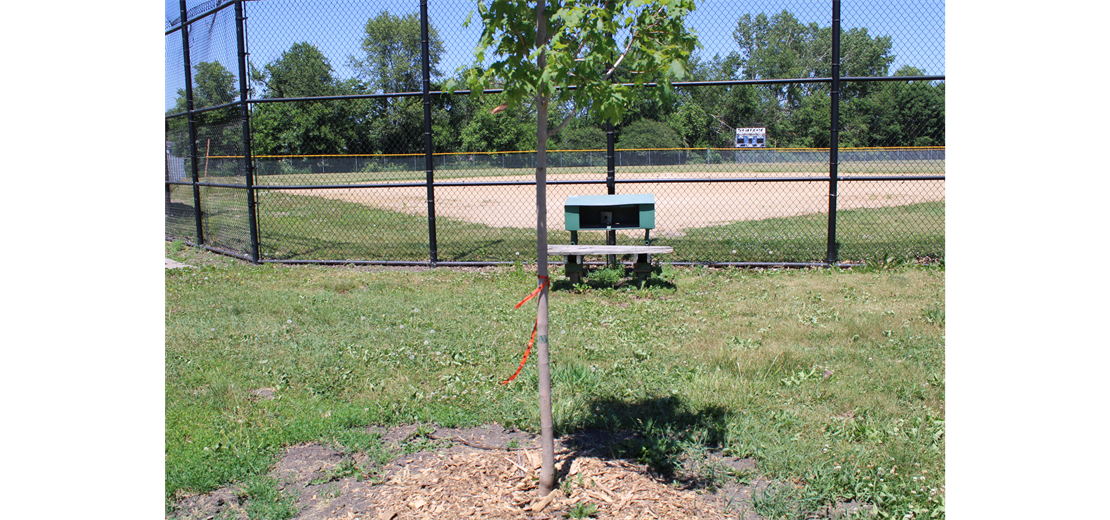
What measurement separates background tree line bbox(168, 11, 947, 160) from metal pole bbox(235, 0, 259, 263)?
6.15 meters

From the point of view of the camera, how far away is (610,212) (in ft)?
27.5

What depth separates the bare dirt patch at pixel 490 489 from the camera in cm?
309

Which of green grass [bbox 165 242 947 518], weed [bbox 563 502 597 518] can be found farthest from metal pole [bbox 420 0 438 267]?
weed [bbox 563 502 597 518]

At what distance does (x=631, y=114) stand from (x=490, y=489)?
16.8 meters

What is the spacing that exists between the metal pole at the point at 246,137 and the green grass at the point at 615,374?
7.08ft

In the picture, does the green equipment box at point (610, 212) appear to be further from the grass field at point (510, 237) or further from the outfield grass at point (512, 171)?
the outfield grass at point (512, 171)

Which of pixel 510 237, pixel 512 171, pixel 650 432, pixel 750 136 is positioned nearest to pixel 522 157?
pixel 512 171

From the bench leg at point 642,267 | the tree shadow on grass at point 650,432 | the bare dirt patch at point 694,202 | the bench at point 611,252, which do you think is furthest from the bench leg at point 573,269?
the bare dirt patch at point 694,202

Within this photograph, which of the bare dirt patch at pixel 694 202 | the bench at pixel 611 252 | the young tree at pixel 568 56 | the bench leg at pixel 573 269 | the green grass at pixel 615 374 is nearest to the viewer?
the young tree at pixel 568 56

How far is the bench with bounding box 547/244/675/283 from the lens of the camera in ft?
24.9

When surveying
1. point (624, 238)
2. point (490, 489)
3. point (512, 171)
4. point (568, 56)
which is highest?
point (512, 171)

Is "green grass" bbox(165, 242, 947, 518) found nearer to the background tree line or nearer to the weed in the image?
the weed

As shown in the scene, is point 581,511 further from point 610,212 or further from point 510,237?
point 510,237

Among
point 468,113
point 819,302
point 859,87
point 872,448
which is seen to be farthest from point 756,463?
point 468,113
